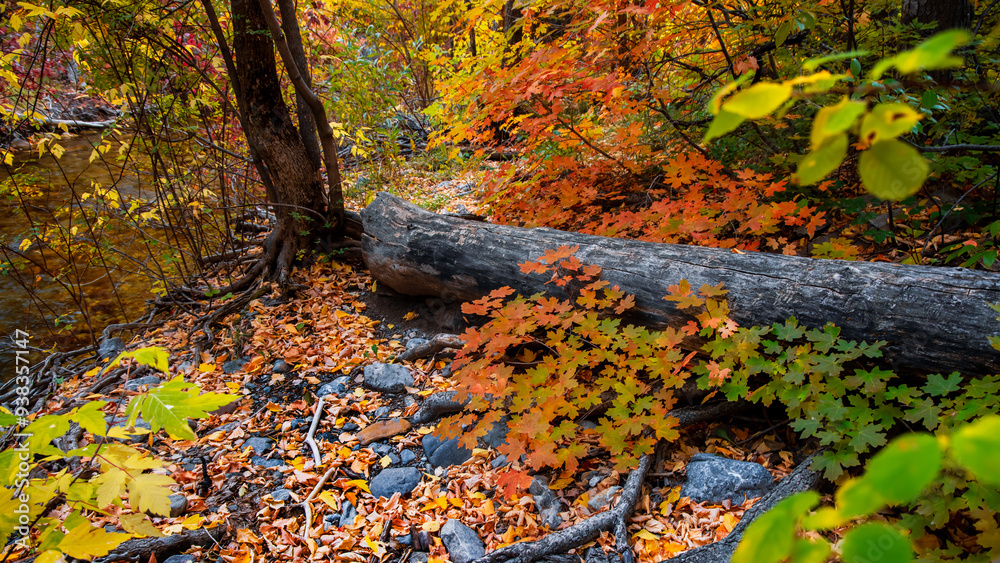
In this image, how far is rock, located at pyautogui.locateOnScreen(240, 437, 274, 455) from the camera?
271cm

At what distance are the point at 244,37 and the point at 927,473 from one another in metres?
4.83

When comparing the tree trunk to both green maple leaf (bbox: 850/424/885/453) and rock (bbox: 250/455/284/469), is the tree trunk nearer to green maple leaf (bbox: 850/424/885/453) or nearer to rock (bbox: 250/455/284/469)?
green maple leaf (bbox: 850/424/885/453)

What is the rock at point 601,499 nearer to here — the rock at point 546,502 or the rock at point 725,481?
the rock at point 546,502

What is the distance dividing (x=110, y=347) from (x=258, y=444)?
8.04 feet

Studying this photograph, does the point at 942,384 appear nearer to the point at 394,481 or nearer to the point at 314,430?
the point at 394,481

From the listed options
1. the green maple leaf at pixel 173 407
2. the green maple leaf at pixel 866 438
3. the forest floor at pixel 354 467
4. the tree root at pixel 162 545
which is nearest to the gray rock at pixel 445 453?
the forest floor at pixel 354 467

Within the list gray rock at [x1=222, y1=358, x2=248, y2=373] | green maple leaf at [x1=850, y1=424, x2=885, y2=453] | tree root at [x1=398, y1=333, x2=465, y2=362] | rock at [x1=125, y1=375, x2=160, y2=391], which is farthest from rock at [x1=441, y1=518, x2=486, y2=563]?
rock at [x1=125, y1=375, x2=160, y2=391]

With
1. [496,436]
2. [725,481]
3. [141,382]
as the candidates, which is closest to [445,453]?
[496,436]

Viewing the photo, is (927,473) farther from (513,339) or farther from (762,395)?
(513,339)

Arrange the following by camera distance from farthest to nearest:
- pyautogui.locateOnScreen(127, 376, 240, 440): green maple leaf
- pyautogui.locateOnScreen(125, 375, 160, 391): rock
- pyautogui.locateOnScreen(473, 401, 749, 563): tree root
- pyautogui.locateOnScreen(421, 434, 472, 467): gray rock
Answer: pyautogui.locateOnScreen(125, 375, 160, 391): rock, pyautogui.locateOnScreen(421, 434, 472, 467): gray rock, pyautogui.locateOnScreen(473, 401, 749, 563): tree root, pyautogui.locateOnScreen(127, 376, 240, 440): green maple leaf

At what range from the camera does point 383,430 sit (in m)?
2.81

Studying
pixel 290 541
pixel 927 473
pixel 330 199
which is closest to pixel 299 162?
pixel 330 199

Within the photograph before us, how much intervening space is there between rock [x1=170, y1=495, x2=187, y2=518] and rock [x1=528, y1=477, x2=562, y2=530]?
65.5 inches

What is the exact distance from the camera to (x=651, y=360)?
2.31 m
